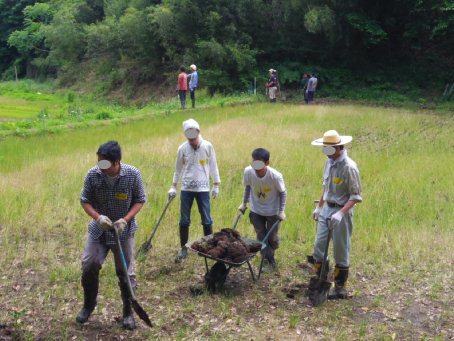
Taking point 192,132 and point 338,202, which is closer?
point 338,202

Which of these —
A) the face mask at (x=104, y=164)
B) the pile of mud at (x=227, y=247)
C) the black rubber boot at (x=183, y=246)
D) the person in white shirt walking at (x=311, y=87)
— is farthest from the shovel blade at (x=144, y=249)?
the person in white shirt walking at (x=311, y=87)

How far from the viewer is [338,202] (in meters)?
5.73

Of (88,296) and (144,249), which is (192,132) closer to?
(144,249)

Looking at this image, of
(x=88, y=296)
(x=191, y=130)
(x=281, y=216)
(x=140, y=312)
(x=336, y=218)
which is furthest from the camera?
(x=191, y=130)

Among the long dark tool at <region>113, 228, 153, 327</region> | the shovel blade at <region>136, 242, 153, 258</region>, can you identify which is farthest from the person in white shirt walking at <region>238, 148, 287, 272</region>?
the long dark tool at <region>113, 228, 153, 327</region>

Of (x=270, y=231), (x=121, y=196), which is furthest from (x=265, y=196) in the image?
(x=121, y=196)

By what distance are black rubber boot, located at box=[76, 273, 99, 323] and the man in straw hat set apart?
244 centimetres

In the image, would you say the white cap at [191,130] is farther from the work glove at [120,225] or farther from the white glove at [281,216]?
the work glove at [120,225]

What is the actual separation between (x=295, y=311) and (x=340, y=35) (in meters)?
26.6

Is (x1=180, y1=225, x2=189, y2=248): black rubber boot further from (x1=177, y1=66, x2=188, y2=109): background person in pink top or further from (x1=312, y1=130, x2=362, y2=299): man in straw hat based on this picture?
(x1=177, y1=66, x2=188, y2=109): background person in pink top

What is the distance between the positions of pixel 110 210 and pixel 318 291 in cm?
243

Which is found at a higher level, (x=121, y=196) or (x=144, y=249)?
(x=121, y=196)

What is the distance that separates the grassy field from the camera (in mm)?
5312

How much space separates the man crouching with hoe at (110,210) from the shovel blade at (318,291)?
1982mm
